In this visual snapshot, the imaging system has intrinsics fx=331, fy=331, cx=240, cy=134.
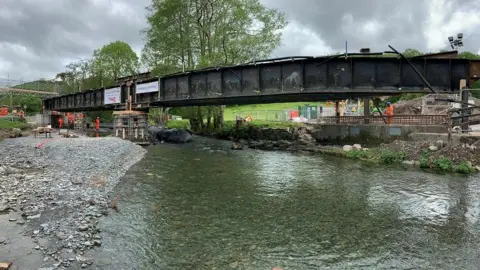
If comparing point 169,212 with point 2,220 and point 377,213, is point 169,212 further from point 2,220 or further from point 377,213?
point 377,213

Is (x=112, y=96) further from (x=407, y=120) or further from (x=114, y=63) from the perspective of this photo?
(x=114, y=63)

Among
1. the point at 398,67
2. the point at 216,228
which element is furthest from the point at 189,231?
the point at 398,67

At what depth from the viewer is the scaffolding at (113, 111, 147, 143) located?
35.1m

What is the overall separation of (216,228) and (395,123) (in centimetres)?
2106

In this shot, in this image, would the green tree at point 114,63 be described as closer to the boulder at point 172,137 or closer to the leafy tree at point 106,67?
the leafy tree at point 106,67

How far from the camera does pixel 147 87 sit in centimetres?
3441

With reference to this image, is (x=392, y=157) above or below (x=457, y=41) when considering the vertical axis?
below

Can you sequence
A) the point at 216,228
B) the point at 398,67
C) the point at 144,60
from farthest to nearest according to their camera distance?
the point at 144,60
the point at 398,67
the point at 216,228

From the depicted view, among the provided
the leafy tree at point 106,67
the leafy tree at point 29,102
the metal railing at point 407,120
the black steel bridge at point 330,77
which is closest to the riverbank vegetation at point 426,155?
the metal railing at point 407,120

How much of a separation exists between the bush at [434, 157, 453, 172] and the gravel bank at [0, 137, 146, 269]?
55.8 ft

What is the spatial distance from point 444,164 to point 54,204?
1885 cm

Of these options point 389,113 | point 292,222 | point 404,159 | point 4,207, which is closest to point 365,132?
point 389,113

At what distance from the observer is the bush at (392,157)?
21000 millimetres

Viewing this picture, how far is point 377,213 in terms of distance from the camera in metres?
10.9
